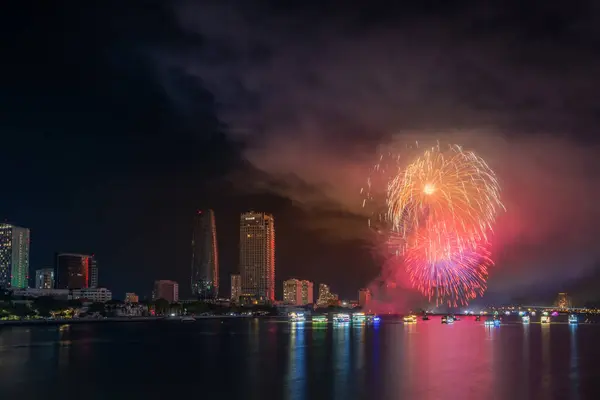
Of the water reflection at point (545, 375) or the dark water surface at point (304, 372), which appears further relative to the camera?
the water reflection at point (545, 375)

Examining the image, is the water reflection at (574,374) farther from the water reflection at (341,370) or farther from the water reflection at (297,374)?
the water reflection at (297,374)

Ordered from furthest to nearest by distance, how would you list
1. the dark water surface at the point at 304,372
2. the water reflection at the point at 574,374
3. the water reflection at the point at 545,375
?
1. the water reflection at the point at 545,375
2. the water reflection at the point at 574,374
3. the dark water surface at the point at 304,372

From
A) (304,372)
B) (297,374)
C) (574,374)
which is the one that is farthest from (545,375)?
(297,374)

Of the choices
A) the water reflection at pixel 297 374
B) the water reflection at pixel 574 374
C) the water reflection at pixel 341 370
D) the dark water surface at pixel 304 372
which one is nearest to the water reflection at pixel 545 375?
the dark water surface at pixel 304 372

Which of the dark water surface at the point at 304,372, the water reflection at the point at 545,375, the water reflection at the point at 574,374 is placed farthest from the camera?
the water reflection at the point at 545,375

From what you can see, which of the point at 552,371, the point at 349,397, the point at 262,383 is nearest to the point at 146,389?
the point at 262,383

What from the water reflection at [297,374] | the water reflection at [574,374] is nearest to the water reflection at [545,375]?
the water reflection at [574,374]

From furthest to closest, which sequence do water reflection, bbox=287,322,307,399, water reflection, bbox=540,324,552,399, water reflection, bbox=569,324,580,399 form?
Answer: water reflection, bbox=540,324,552,399
water reflection, bbox=569,324,580,399
water reflection, bbox=287,322,307,399

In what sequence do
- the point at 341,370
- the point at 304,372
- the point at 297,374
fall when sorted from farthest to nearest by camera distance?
the point at 341,370 → the point at 304,372 → the point at 297,374

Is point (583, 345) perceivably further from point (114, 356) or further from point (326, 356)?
point (114, 356)

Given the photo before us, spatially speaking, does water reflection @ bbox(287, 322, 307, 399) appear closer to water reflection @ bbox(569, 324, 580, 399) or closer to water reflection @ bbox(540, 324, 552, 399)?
water reflection @ bbox(540, 324, 552, 399)

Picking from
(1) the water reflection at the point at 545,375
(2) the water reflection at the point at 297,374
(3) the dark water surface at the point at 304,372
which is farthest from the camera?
(1) the water reflection at the point at 545,375

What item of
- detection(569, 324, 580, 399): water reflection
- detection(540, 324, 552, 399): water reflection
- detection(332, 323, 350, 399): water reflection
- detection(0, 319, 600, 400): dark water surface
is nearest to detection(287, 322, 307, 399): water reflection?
detection(0, 319, 600, 400): dark water surface

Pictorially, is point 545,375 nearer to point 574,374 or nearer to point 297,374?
point 574,374
